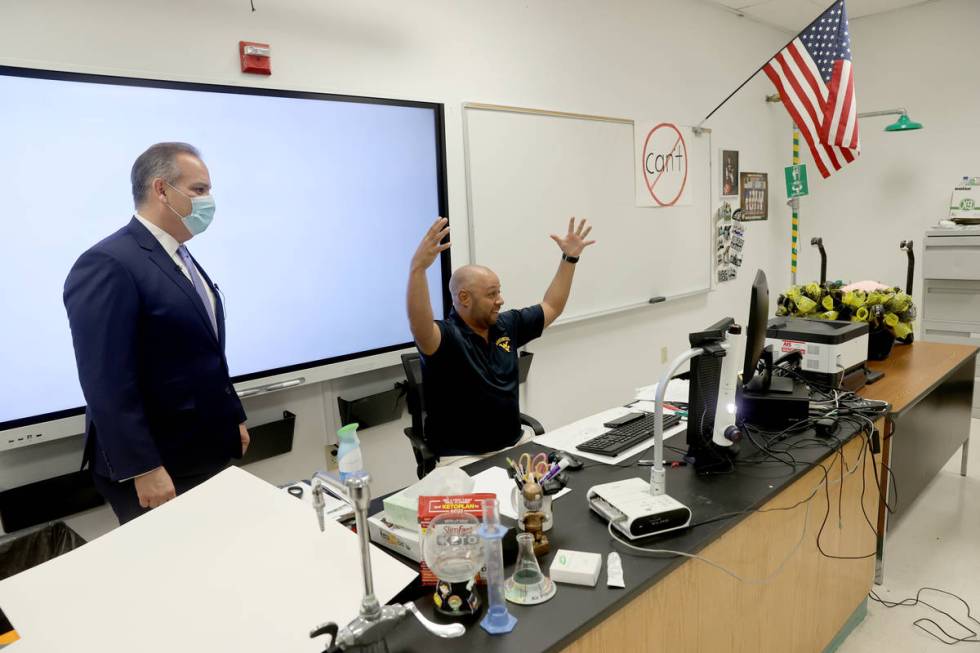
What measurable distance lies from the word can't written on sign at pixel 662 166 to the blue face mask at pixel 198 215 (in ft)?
9.17

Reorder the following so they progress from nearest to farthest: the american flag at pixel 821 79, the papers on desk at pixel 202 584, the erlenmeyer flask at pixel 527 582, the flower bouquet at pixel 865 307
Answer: the papers on desk at pixel 202 584 → the erlenmeyer flask at pixel 527 582 → the flower bouquet at pixel 865 307 → the american flag at pixel 821 79

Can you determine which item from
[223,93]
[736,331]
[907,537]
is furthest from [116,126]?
[907,537]

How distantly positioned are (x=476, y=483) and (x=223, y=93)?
5.61 feet

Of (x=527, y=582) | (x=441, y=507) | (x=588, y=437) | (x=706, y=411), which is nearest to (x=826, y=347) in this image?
(x=706, y=411)

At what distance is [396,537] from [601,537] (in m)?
0.46

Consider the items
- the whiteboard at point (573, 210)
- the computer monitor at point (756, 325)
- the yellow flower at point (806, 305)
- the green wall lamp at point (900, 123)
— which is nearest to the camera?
the computer monitor at point (756, 325)

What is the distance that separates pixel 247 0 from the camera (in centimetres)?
235

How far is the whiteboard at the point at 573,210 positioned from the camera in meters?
3.16

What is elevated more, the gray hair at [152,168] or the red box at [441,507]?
the gray hair at [152,168]

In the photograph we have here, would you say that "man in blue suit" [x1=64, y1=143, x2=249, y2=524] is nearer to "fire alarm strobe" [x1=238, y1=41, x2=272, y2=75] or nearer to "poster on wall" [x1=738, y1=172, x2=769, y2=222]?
"fire alarm strobe" [x1=238, y1=41, x2=272, y2=75]

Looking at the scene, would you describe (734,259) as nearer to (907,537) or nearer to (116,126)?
(907,537)

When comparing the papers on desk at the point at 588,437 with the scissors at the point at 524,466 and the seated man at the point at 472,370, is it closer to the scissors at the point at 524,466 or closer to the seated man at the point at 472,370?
the scissors at the point at 524,466

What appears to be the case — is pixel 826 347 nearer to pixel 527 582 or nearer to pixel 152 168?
pixel 527 582

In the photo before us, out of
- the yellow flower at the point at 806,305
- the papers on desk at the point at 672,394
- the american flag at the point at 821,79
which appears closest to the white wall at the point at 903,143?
the american flag at the point at 821,79
